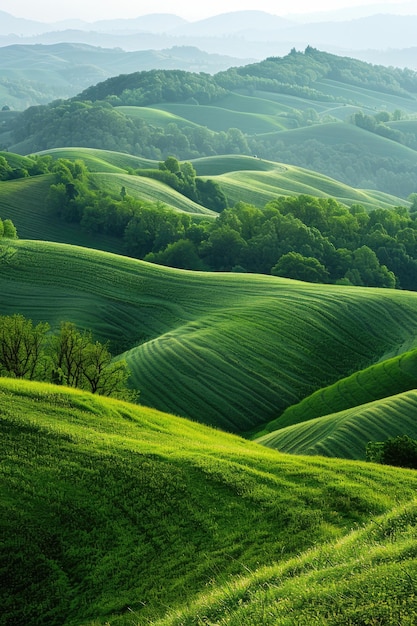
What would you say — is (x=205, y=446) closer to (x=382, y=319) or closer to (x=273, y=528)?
(x=273, y=528)

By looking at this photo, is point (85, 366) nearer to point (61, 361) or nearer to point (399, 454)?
point (61, 361)

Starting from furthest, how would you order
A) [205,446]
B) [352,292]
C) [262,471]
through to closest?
[352,292], [205,446], [262,471]

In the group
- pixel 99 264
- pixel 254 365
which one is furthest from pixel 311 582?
pixel 99 264

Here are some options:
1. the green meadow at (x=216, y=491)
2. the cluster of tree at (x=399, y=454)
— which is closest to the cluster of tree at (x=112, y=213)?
the green meadow at (x=216, y=491)

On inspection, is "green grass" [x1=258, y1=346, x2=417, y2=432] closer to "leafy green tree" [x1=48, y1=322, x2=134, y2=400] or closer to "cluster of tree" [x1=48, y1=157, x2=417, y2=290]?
"leafy green tree" [x1=48, y1=322, x2=134, y2=400]

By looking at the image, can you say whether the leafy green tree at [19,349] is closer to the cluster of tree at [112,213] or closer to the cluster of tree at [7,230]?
the cluster of tree at [7,230]

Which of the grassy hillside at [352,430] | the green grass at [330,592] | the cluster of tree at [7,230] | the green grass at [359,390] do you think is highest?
the green grass at [330,592]

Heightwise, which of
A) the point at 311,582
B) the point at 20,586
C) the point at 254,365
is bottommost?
the point at 254,365
